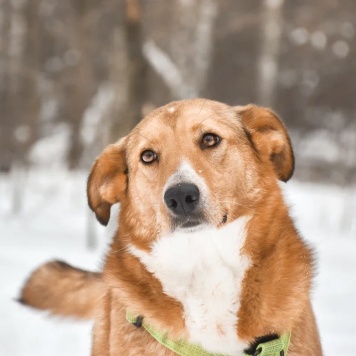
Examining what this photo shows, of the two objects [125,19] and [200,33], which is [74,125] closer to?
[200,33]

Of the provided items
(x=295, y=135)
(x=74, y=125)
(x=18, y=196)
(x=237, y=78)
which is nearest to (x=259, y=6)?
(x=237, y=78)

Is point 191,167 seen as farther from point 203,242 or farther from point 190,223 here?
point 203,242

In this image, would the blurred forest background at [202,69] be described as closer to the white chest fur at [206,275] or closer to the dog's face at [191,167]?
the dog's face at [191,167]

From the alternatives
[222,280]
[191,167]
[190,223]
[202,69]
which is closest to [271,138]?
[191,167]

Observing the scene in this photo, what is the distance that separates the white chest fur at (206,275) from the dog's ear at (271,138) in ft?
1.36

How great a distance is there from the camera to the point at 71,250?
702 cm

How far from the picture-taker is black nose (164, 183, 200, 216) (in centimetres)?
248

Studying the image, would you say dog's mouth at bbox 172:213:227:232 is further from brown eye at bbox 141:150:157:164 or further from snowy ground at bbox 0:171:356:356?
snowy ground at bbox 0:171:356:356

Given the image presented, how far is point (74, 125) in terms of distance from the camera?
14289 millimetres

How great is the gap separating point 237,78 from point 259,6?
1.81m

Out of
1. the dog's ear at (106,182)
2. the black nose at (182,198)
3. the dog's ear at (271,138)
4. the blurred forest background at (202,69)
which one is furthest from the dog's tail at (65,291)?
the blurred forest background at (202,69)

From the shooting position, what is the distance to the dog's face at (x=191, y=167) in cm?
257

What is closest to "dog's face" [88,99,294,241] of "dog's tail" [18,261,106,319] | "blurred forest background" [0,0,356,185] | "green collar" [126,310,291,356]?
"green collar" [126,310,291,356]

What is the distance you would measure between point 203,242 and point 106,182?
0.63 metres
